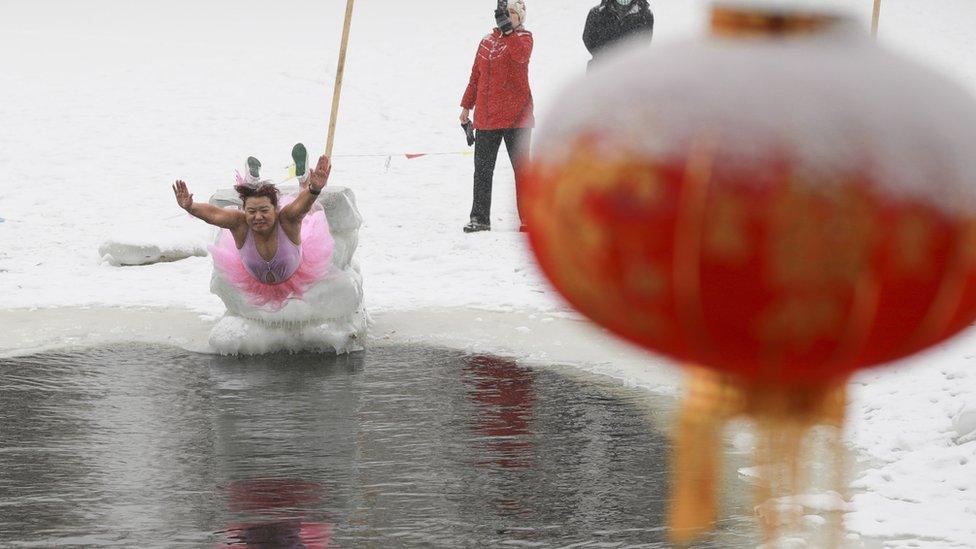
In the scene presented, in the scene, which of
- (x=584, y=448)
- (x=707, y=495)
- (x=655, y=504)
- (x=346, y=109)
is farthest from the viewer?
(x=346, y=109)

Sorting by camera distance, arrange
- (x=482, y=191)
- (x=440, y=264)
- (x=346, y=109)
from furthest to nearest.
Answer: (x=346, y=109) < (x=482, y=191) < (x=440, y=264)

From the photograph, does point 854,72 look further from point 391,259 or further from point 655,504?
point 391,259

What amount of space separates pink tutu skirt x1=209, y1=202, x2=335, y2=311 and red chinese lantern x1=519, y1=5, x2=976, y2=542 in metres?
5.81

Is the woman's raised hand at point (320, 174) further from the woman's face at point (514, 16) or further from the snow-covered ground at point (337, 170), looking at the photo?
the woman's face at point (514, 16)

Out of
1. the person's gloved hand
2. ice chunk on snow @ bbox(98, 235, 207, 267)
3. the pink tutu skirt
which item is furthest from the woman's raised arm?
the person's gloved hand

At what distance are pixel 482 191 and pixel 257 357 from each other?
4.32 meters

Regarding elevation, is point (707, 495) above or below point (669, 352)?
below

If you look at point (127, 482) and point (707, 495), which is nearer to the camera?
point (707, 495)

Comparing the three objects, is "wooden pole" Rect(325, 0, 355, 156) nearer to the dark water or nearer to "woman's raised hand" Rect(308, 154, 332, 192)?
"woman's raised hand" Rect(308, 154, 332, 192)

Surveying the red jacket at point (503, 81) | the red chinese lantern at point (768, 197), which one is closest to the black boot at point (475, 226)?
the red jacket at point (503, 81)

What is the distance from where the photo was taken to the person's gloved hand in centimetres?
1066

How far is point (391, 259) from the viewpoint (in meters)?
11.2

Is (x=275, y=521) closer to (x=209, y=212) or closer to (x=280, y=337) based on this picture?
(x=209, y=212)

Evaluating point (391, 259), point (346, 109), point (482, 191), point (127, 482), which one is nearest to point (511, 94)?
point (482, 191)
